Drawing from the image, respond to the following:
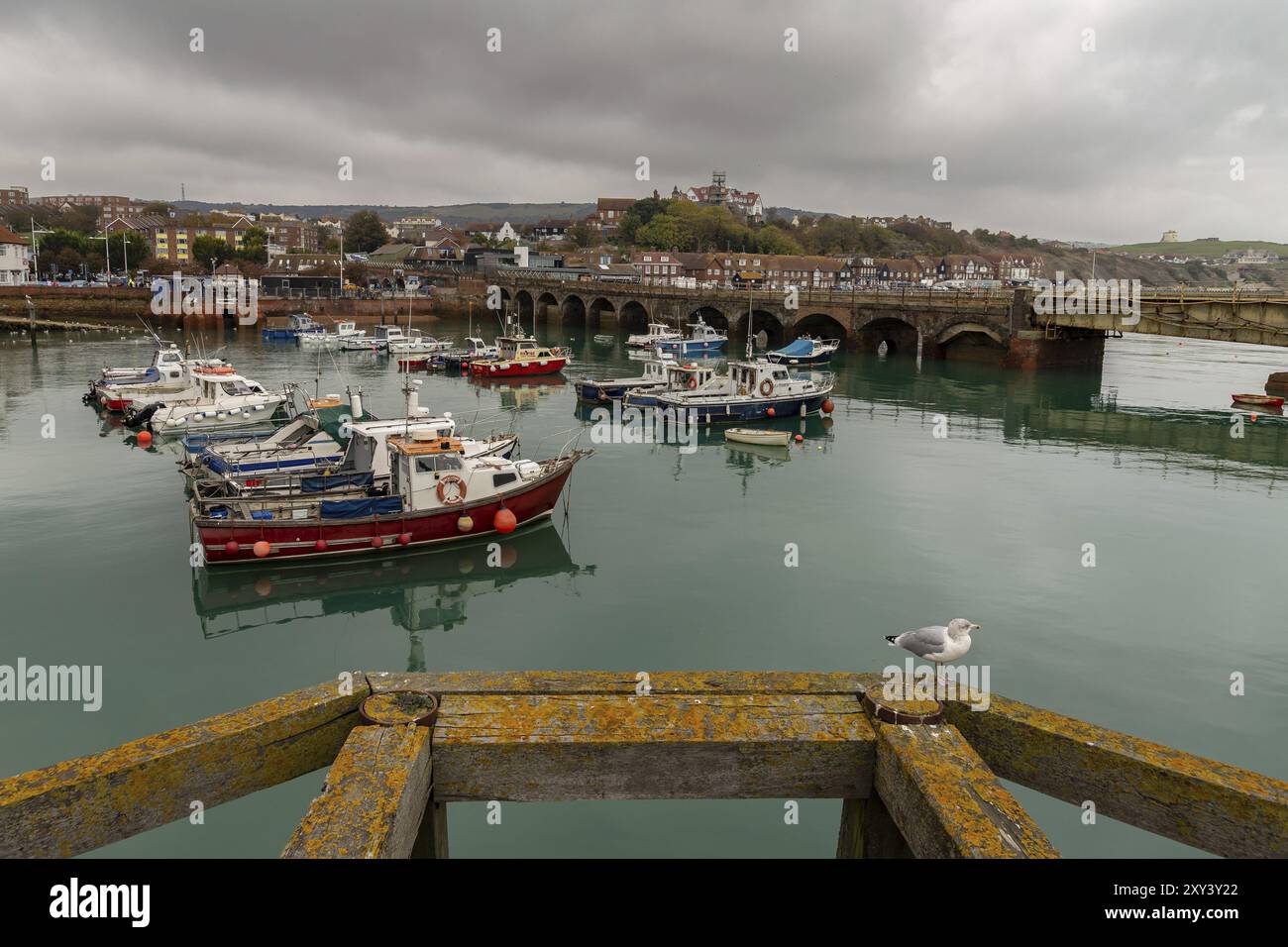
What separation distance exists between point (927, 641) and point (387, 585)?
14.5m

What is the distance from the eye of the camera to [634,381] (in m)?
52.8

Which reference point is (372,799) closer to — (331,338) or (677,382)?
(677,382)

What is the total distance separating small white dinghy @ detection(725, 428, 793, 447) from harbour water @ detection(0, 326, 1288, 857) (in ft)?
1.72

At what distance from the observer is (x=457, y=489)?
2395 centimetres

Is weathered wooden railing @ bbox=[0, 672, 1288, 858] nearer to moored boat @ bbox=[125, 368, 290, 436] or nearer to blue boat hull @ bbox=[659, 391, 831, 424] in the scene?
blue boat hull @ bbox=[659, 391, 831, 424]

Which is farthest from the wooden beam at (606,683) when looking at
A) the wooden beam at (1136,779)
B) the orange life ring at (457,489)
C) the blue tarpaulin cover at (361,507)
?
the orange life ring at (457,489)

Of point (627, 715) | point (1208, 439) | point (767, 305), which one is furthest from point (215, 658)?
point (767, 305)

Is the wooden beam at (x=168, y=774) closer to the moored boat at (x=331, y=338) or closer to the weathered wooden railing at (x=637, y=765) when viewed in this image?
the weathered wooden railing at (x=637, y=765)

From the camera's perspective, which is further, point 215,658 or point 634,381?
point 634,381

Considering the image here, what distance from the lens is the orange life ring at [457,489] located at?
935 inches

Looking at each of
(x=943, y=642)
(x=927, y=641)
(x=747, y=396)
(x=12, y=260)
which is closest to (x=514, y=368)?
(x=747, y=396)
